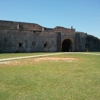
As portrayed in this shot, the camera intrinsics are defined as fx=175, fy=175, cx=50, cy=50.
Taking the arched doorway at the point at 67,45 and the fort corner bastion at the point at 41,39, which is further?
the arched doorway at the point at 67,45

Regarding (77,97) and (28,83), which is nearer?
(77,97)

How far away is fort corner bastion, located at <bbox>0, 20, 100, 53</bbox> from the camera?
2585 cm

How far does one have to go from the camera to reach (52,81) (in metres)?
6.10

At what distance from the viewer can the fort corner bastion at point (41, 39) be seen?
25848 mm

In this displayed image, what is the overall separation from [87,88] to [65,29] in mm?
28047

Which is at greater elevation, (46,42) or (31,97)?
(46,42)

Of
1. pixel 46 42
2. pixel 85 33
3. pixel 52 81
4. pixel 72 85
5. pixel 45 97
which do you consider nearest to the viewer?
pixel 45 97

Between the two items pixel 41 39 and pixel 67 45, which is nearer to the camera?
pixel 41 39

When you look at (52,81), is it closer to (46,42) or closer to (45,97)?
(45,97)

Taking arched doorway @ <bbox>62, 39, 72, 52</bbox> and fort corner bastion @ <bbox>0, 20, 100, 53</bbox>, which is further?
arched doorway @ <bbox>62, 39, 72, 52</bbox>

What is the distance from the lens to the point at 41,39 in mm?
28453

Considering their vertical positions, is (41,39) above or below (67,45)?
above

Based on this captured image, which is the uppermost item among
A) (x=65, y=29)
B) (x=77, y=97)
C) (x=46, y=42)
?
(x=65, y=29)

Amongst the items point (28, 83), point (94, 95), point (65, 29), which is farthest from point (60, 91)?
point (65, 29)
